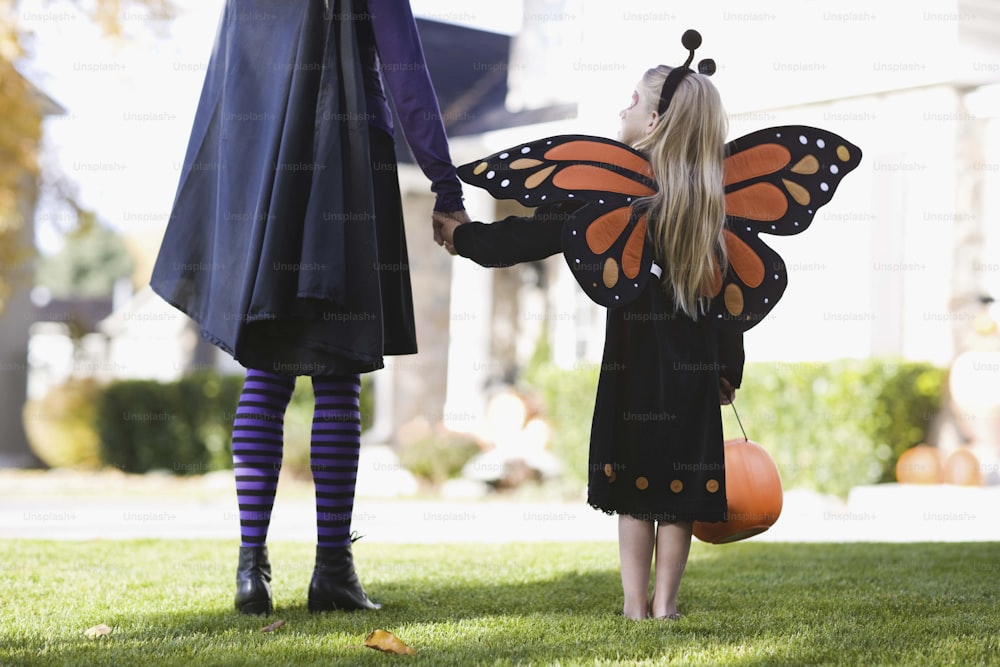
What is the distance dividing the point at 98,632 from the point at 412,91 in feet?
5.24

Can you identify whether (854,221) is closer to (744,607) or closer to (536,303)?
(536,303)

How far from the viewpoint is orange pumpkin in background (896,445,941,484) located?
745cm

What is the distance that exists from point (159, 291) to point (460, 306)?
7968 mm

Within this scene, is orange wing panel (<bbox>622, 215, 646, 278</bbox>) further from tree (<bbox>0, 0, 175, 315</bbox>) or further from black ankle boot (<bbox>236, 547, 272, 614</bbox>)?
tree (<bbox>0, 0, 175, 315</bbox>)

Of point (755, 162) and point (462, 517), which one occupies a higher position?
point (755, 162)

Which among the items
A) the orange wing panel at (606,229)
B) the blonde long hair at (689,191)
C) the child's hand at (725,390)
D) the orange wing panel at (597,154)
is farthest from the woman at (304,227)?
the child's hand at (725,390)

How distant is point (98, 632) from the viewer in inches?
100

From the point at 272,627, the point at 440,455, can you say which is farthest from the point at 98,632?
the point at 440,455

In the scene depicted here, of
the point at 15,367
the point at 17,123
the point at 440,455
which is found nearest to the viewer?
the point at 440,455

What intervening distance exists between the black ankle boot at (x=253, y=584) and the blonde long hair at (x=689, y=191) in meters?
1.29

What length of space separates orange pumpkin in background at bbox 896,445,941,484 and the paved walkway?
0.31m

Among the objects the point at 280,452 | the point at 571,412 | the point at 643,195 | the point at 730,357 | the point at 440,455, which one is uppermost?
the point at 643,195

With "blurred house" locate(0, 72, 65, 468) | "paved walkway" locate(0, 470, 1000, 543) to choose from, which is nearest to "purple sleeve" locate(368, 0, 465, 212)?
"paved walkway" locate(0, 470, 1000, 543)

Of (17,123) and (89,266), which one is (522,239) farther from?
(89,266)
